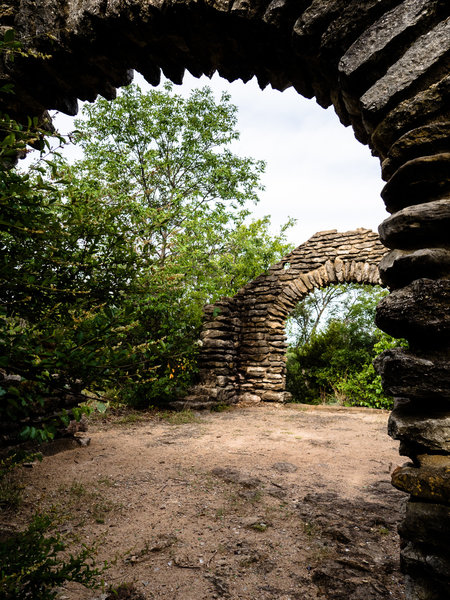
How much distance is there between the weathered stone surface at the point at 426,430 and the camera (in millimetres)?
1093

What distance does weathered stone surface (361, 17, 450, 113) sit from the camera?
4.36 feet

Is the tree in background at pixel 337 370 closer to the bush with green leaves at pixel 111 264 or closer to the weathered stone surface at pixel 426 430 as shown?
the bush with green leaves at pixel 111 264

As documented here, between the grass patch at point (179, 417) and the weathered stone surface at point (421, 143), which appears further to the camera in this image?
the grass patch at point (179, 417)

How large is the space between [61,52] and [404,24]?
227 centimetres

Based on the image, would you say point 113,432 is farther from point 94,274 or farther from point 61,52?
point 61,52

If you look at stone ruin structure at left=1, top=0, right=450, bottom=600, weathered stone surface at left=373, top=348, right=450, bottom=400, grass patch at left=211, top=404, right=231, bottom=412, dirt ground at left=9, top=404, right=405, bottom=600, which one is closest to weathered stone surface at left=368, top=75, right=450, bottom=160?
stone ruin structure at left=1, top=0, right=450, bottom=600

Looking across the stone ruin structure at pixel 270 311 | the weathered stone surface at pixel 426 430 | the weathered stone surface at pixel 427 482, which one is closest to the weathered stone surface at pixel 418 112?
the weathered stone surface at pixel 426 430

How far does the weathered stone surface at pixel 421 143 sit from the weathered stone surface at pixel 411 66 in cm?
21

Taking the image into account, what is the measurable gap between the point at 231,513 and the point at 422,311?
5.96 feet

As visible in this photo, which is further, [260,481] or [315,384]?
[315,384]

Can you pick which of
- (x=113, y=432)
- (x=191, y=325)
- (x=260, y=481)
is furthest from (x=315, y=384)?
(x=260, y=481)

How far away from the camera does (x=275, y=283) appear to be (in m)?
8.66

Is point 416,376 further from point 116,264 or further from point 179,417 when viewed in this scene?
point 179,417

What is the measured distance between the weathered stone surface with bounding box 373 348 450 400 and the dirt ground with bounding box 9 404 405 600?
0.76 meters
